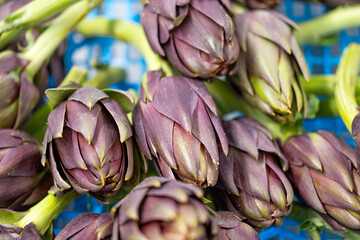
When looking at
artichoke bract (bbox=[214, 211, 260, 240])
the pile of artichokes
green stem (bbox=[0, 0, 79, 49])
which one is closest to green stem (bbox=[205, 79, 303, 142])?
the pile of artichokes

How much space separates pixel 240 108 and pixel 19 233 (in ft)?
1.77

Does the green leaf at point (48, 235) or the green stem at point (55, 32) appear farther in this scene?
the green stem at point (55, 32)

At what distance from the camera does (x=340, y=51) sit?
49.8 inches

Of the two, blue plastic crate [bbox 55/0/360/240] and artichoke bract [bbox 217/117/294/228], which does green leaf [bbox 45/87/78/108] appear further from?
blue plastic crate [bbox 55/0/360/240]

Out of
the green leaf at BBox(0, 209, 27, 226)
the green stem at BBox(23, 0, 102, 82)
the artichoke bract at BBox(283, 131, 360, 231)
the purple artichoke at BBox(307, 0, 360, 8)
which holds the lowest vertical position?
the artichoke bract at BBox(283, 131, 360, 231)

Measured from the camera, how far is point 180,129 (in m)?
0.72

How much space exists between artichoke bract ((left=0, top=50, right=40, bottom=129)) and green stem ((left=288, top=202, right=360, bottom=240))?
0.60 m

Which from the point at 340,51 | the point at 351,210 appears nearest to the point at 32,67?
the point at 351,210

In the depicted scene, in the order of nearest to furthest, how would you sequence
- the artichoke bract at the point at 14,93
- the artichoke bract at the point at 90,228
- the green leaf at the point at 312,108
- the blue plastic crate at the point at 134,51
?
the artichoke bract at the point at 90,228 < the artichoke bract at the point at 14,93 < the green leaf at the point at 312,108 < the blue plastic crate at the point at 134,51

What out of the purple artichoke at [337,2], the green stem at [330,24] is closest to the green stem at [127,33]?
the green stem at [330,24]

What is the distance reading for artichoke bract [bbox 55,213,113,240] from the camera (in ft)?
2.09

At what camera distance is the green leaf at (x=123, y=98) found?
77 centimetres

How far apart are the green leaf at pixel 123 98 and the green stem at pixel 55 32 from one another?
0.26m

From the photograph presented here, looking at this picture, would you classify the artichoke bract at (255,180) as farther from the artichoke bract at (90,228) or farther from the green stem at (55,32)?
the green stem at (55,32)
